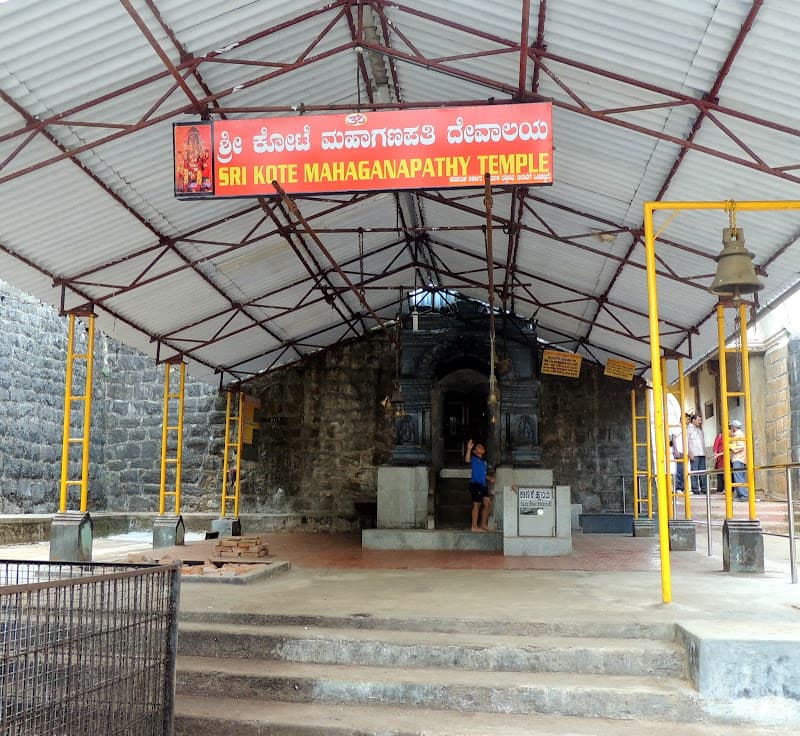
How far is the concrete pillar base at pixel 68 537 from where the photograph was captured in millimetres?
10180

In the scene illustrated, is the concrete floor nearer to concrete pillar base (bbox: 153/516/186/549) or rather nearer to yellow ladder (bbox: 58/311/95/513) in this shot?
concrete pillar base (bbox: 153/516/186/549)

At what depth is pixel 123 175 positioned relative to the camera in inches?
348

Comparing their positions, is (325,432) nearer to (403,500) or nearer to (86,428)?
(403,500)

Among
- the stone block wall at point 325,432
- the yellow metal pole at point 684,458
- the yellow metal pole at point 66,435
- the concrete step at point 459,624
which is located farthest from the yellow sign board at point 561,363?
the concrete step at point 459,624

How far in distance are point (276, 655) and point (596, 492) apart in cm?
1281

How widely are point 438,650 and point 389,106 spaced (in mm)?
4898

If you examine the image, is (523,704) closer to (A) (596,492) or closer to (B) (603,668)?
(B) (603,668)

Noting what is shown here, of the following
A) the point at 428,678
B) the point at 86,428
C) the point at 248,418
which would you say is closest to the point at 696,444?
the point at 248,418

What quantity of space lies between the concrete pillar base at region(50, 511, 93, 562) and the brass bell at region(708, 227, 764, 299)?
8.30 meters

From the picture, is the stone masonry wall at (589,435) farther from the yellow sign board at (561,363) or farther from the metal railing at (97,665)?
the metal railing at (97,665)

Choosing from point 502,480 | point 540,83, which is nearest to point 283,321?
point 502,480

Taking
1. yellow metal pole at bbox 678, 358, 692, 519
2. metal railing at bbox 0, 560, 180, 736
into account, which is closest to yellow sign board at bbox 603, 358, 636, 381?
yellow metal pole at bbox 678, 358, 692, 519

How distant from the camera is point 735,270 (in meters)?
6.51

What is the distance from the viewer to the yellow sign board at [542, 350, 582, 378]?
15.9 m
